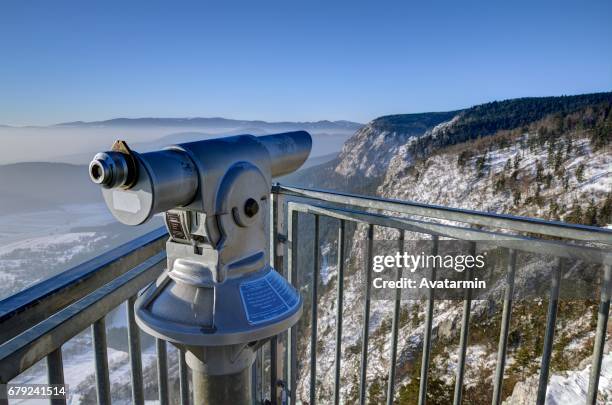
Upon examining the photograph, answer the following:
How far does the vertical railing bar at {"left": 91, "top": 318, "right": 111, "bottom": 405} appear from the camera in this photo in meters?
A: 1.40

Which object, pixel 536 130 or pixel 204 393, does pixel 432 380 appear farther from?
pixel 536 130

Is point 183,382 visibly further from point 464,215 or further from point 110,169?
point 464,215

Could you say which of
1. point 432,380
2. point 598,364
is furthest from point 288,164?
point 432,380

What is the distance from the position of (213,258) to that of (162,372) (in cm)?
87

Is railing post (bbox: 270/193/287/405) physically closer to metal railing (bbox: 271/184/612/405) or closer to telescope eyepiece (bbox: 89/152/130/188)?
metal railing (bbox: 271/184/612/405)

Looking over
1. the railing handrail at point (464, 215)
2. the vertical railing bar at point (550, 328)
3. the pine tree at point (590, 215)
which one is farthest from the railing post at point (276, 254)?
the pine tree at point (590, 215)

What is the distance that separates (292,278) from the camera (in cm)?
274

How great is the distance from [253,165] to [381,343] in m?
28.4

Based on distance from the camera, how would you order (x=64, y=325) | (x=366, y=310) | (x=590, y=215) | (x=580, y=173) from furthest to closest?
(x=580, y=173)
(x=590, y=215)
(x=366, y=310)
(x=64, y=325)

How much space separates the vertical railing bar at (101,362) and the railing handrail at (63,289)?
5.0 inches

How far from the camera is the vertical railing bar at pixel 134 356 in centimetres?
164

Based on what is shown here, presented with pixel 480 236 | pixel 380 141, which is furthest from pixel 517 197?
pixel 380 141

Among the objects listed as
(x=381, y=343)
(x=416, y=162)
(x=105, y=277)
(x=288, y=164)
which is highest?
(x=288, y=164)

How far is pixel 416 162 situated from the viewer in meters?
65.8
